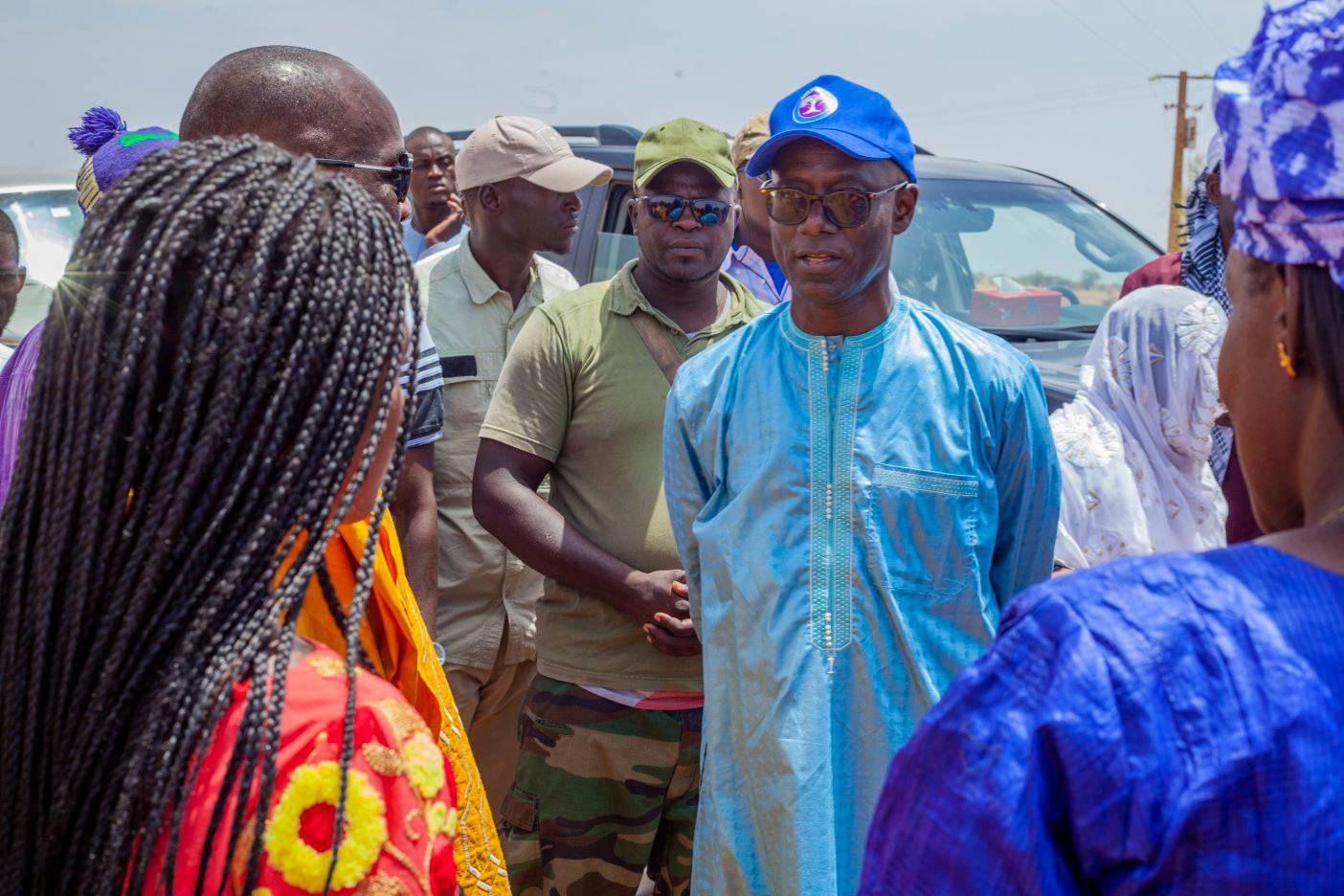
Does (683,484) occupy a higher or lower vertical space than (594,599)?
higher

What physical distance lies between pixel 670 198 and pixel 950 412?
4.74 feet

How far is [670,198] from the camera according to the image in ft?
12.6

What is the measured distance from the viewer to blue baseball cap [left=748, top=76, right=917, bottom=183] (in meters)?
2.91

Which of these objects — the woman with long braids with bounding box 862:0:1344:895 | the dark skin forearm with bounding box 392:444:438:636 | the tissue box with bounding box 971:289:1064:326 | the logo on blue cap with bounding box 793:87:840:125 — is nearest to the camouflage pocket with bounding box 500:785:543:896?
the dark skin forearm with bounding box 392:444:438:636

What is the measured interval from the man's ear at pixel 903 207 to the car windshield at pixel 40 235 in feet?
19.0

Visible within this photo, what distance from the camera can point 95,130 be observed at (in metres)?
3.40

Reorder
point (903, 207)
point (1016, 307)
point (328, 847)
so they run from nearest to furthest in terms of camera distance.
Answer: point (328, 847) → point (903, 207) → point (1016, 307)

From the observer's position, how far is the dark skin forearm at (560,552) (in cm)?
328

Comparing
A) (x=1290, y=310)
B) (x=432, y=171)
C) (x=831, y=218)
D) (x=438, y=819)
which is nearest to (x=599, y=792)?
(x=831, y=218)

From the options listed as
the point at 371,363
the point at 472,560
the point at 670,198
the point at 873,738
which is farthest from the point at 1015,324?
the point at 371,363

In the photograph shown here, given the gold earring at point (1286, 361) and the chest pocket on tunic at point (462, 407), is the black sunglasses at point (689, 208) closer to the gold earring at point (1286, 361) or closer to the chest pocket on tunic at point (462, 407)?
the chest pocket on tunic at point (462, 407)

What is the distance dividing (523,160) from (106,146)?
188cm

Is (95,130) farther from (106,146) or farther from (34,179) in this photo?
(34,179)

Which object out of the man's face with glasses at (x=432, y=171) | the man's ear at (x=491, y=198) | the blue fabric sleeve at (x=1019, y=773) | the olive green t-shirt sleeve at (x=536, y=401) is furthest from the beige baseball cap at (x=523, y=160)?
the blue fabric sleeve at (x=1019, y=773)
